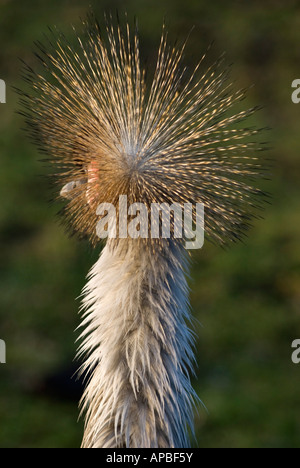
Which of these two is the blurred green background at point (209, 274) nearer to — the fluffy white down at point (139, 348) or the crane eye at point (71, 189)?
the fluffy white down at point (139, 348)

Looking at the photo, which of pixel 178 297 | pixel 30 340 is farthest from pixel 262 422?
pixel 178 297

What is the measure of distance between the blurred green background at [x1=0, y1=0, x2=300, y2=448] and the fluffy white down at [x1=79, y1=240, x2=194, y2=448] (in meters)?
1.35

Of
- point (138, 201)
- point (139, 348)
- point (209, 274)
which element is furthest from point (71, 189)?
point (209, 274)

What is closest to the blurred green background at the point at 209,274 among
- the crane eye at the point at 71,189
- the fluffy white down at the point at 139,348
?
the fluffy white down at the point at 139,348

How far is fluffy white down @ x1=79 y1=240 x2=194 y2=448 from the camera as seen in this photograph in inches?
56.7

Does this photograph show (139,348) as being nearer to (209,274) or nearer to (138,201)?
(138,201)

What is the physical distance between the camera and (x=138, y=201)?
→ 1.42 m

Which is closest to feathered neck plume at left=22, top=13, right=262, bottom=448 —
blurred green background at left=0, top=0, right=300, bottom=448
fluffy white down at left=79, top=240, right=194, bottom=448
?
fluffy white down at left=79, top=240, right=194, bottom=448

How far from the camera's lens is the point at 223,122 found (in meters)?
1.53

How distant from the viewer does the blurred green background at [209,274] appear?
298 cm

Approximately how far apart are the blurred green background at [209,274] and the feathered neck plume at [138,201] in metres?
1.36

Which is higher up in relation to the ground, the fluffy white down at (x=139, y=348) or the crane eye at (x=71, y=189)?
the crane eye at (x=71, y=189)

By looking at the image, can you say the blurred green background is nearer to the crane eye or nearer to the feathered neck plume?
the feathered neck plume

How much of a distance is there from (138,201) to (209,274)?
2.32 m
